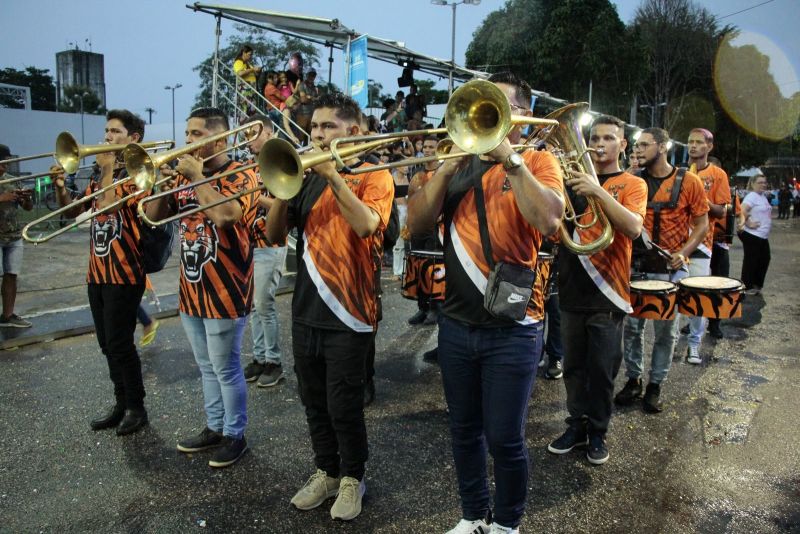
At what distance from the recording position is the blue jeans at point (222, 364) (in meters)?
3.44

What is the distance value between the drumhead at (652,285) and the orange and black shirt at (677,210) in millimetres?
533

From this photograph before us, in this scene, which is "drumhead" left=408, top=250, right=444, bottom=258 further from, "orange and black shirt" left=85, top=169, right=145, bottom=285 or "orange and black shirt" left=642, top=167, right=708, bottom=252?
"orange and black shirt" left=85, top=169, right=145, bottom=285

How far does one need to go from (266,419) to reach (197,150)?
6.37 feet

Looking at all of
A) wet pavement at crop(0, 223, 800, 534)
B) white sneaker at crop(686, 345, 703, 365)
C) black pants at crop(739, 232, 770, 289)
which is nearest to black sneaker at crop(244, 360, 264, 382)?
wet pavement at crop(0, 223, 800, 534)

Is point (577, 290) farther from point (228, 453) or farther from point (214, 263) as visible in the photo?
point (228, 453)

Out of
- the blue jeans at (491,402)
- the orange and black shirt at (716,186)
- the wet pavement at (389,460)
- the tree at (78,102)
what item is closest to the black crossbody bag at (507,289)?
the blue jeans at (491,402)

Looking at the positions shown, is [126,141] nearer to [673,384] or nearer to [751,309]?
[673,384]

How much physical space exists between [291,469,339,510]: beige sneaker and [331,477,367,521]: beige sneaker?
10cm

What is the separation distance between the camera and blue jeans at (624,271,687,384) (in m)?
4.50

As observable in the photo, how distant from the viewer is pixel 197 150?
342 cm

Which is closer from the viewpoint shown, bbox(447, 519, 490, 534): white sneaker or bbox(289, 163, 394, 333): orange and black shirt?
bbox(447, 519, 490, 534): white sneaker

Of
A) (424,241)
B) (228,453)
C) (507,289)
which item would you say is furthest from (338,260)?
(424,241)

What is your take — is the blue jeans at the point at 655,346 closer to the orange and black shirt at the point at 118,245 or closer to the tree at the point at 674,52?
the orange and black shirt at the point at 118,245

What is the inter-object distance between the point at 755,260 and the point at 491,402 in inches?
352
